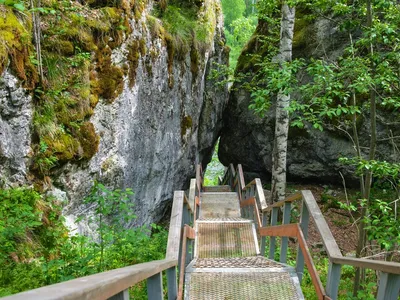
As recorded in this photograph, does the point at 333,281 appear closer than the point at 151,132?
Yes

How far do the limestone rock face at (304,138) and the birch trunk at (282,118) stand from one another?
6.70 ft

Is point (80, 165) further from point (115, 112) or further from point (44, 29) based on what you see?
point (44, 29)

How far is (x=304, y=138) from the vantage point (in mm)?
11680

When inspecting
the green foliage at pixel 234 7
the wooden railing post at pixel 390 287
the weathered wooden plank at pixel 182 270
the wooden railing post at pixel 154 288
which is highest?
the green foliage at pixel 234 7

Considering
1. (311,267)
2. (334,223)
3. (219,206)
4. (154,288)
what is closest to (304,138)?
(334,223)

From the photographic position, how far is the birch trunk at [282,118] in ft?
27.5

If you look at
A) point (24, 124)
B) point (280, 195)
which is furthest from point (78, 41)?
point (280, 195)

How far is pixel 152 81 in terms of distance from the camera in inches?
322

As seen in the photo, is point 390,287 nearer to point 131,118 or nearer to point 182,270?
point 182,270

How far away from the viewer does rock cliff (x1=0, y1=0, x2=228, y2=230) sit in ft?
15.3

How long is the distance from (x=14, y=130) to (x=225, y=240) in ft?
13.7

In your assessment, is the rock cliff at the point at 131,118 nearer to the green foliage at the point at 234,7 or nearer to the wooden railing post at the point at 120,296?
the wooden railing post at the point at 120,296

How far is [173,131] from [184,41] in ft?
8.29

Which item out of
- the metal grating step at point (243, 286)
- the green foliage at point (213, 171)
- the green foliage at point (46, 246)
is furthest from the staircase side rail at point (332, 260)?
the green foliage at point (213, 171)
